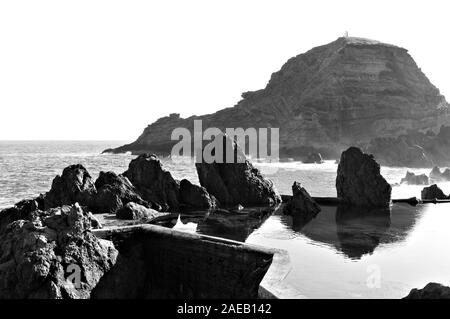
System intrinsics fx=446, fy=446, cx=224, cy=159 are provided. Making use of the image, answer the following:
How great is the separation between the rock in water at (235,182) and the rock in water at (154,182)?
4.41 meters

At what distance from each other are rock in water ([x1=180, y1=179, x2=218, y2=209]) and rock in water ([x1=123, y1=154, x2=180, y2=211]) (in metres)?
0.67

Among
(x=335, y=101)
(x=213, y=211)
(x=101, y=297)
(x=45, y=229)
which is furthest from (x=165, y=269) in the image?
(x=335, y=101)

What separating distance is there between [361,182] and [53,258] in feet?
120

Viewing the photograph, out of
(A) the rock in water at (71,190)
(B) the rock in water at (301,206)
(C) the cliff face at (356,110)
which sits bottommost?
(B) the rock in water at (301,206)

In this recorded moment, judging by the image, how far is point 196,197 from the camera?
44.8 m

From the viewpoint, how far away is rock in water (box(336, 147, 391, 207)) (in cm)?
4609

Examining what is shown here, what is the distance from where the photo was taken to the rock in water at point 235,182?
156 feet

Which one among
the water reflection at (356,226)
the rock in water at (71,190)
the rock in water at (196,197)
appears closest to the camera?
the water reflection at (356,226)

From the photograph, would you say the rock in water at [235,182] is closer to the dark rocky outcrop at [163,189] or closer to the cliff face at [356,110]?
the dark rocky outcrop at [163,189]

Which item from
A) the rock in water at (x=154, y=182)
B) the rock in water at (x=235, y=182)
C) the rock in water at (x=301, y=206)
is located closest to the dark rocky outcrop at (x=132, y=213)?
the rock in water at (x=154, y=182)

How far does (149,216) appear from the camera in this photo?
1407 inches

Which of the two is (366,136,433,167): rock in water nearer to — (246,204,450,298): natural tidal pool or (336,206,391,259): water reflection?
(246,204,450,298): natural tidal pool

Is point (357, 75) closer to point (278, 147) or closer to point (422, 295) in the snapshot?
point (278, 147)

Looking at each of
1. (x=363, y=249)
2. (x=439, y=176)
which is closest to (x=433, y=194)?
(x=363, y=249)
